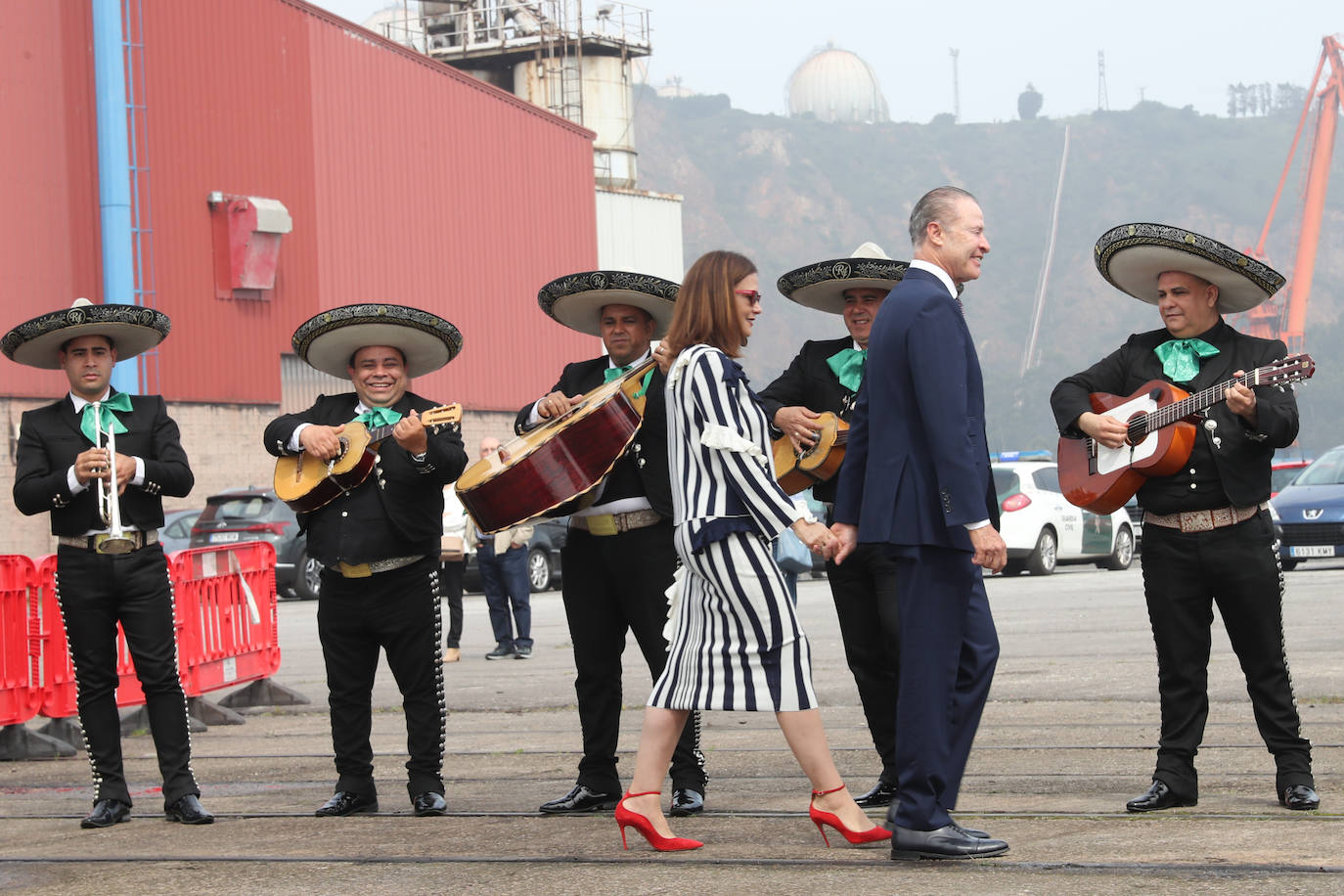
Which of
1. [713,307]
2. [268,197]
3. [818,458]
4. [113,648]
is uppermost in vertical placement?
[268,197]

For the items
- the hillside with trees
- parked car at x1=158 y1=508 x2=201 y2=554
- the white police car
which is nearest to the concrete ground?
the white police car

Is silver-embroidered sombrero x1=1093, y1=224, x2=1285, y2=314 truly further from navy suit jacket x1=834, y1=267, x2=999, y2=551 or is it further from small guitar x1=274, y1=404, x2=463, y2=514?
small guitar x1=274, y1=404, x2=463, y2=514

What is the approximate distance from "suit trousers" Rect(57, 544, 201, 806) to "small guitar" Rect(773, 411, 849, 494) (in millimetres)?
2543

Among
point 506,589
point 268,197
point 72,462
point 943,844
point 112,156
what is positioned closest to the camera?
point 943,844

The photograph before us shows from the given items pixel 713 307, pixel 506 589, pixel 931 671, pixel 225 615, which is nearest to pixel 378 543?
pixel 713 307

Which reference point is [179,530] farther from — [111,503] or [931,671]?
[931,671]

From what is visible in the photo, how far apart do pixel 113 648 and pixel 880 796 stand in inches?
123

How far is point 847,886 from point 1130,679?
6171 mm

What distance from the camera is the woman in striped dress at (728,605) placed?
5.90 meters

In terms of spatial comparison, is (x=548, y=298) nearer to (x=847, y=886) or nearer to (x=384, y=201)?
(x=847, y=886)

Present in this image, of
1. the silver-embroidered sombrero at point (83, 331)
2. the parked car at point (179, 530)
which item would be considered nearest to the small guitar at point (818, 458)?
the silver-embroidered sombrero at point (83, 331)

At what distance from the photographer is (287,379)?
127 feet

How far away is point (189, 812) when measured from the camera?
23.3 feet

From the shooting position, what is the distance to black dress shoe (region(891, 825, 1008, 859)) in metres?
5.51
